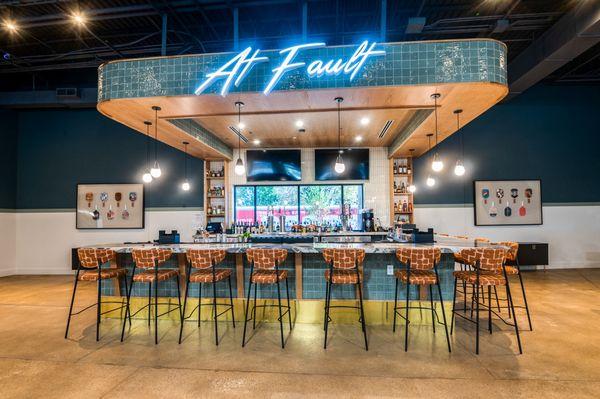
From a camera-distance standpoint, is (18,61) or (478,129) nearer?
(18,61)

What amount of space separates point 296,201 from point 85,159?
5877 millimetres

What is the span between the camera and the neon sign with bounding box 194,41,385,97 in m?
3.98

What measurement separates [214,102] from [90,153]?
610 cm

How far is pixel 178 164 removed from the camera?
340 inches

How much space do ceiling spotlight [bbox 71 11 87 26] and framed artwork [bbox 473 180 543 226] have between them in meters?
9.43

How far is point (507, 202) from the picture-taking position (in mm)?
8383

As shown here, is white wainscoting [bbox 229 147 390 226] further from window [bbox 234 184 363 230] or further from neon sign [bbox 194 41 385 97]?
neon sign [bbox 194 41 385 97]

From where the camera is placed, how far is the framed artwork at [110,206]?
8.51 m

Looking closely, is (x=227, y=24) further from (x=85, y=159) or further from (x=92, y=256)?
(x=85, y=159)

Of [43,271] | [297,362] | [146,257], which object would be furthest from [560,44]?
[43,271]

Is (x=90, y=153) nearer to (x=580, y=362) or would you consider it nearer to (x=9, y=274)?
(x=9, y=274)

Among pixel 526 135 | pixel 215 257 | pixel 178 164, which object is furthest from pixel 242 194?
pixel 526 135

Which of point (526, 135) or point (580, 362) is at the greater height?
point (526, 135)

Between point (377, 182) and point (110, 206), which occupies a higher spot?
point (377, 182)
